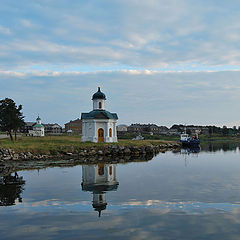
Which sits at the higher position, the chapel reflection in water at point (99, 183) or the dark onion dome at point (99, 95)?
the dark onion dome at point (99, 95)

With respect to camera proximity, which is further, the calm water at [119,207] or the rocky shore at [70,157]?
the rocky shore at [70,157]

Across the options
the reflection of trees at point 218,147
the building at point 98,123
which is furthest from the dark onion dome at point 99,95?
the reflection of trees at point 218,147

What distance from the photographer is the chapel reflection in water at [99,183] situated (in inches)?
620

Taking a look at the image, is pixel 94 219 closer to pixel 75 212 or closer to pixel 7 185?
pixel 75 212

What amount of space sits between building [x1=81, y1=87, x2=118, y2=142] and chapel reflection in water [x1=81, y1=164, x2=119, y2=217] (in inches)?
872

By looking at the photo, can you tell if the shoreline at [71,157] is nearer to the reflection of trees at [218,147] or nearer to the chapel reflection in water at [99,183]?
the chapel reflection in water at [99,183]

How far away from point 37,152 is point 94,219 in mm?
27148

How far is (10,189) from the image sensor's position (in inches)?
755

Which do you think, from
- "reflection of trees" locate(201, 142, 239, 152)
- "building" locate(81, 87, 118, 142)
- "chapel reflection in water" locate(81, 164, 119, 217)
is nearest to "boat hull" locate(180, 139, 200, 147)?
"reflection of trees" locate(201, 142, 239, 152)

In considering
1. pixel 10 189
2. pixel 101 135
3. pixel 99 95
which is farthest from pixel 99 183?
pixel 99 95

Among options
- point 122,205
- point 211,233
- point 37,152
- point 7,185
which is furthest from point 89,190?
point 37,152

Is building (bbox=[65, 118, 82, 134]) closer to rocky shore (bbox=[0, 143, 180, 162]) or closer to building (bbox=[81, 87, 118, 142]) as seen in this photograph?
building (bbox=[81, 87, 118, 142])

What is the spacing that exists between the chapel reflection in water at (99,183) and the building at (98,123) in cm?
2214

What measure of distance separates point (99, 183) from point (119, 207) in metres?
7.11
